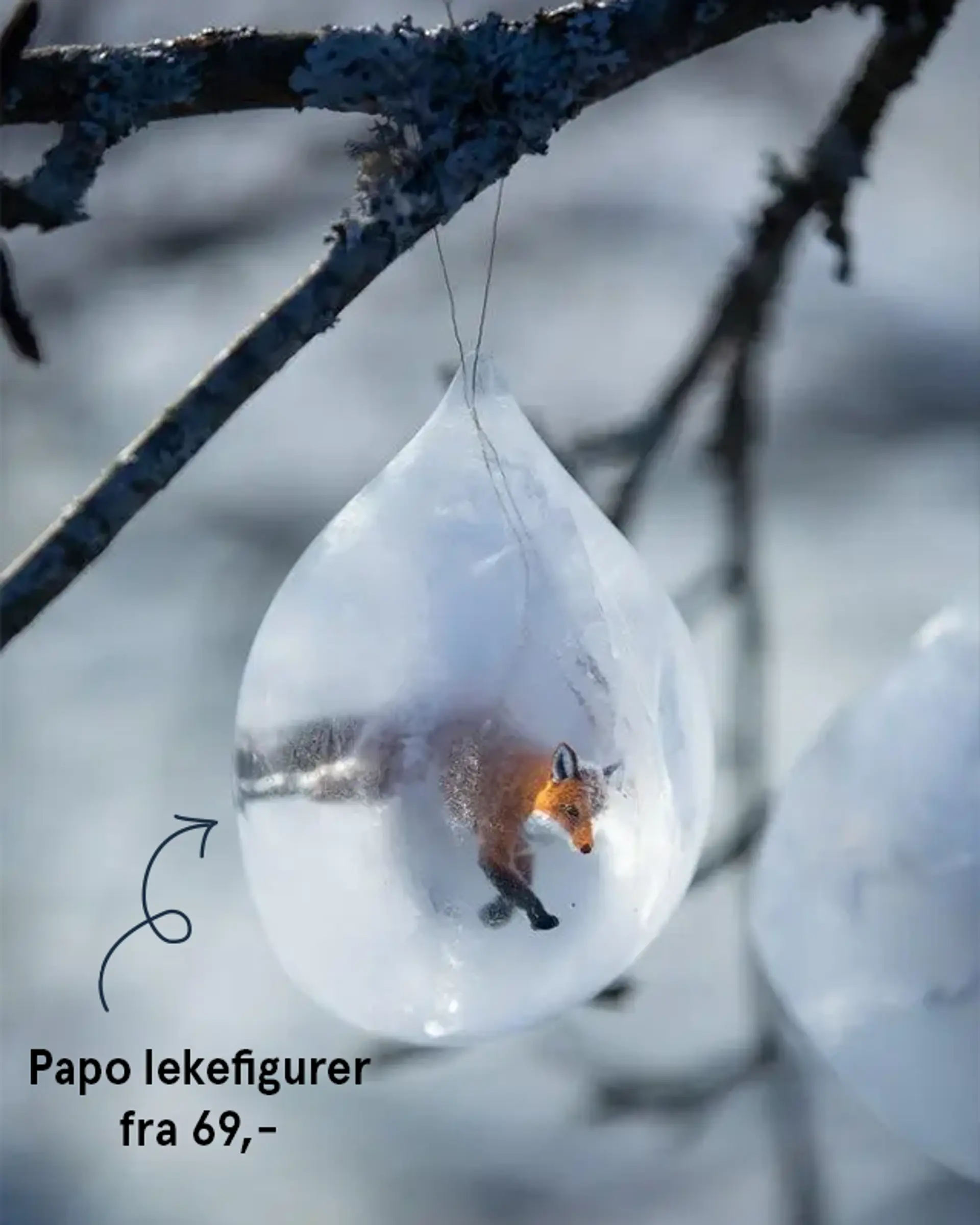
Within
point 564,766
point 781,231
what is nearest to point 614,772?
point 564,766

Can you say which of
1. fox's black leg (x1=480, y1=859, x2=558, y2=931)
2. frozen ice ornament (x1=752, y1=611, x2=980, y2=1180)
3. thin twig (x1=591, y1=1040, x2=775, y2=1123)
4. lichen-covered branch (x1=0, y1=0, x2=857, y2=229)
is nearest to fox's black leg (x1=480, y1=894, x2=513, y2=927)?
fox's black leg (x1=480, y1=859, x2=558, y2=931)

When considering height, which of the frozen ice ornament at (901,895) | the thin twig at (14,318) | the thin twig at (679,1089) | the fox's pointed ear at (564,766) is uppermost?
the thin twig at (14,318)

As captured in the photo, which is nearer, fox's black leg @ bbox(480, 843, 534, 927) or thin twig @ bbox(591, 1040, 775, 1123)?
fox's black leg @ bbox(480, 843, 534, 927)

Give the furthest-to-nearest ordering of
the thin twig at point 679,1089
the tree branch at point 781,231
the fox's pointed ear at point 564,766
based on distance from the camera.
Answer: the thin twig at point 679,1089 < the tree branch at point 781,231 < the fox's pointed ear at point 564,766

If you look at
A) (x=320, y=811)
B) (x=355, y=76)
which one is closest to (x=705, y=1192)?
(x=320, y=811)

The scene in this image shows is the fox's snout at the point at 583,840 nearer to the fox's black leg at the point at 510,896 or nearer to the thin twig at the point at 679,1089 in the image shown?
the fox's black leg at the point at 510,896

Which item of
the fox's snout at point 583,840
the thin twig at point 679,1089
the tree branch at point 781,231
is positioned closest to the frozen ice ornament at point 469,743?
the fox's snout at point 583,840

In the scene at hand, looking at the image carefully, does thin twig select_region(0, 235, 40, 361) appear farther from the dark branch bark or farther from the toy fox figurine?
the toy fox figurine

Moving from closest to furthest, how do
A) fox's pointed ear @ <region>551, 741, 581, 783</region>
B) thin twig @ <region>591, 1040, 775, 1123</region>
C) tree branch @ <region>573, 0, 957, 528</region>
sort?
1. fox's pointed ear @ <region>551, 741, 581, 783</region>
2. tree branch @ <region>573, 0, 957, 528</region>
3. thin twig @ <region>591, 1040, 775, 1123</region>
